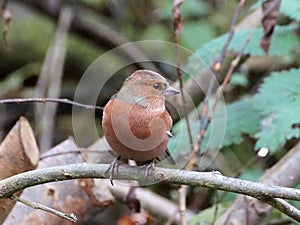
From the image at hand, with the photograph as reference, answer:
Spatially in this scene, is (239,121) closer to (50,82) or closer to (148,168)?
(148,168)

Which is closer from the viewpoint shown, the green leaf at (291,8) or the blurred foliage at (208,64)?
the blurred foliage at (208,64)

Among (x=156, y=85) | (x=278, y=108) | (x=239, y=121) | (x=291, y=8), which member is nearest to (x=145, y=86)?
(x=156, y=85)

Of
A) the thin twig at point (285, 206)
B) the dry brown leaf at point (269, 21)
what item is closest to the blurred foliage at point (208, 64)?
the dry brown leaf at point (269, 21)

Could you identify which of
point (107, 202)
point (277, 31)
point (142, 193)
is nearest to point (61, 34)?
point (142, 193)

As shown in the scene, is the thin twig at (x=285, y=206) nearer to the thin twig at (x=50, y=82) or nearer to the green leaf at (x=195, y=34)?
the thin twig at (x=50, y=82)

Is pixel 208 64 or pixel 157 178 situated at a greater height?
pixel 208 64

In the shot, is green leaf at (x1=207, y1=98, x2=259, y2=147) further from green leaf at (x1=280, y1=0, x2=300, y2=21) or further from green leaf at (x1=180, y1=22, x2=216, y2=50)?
green leaf at (x1=180, y1=22, x2=216, y2=50)
